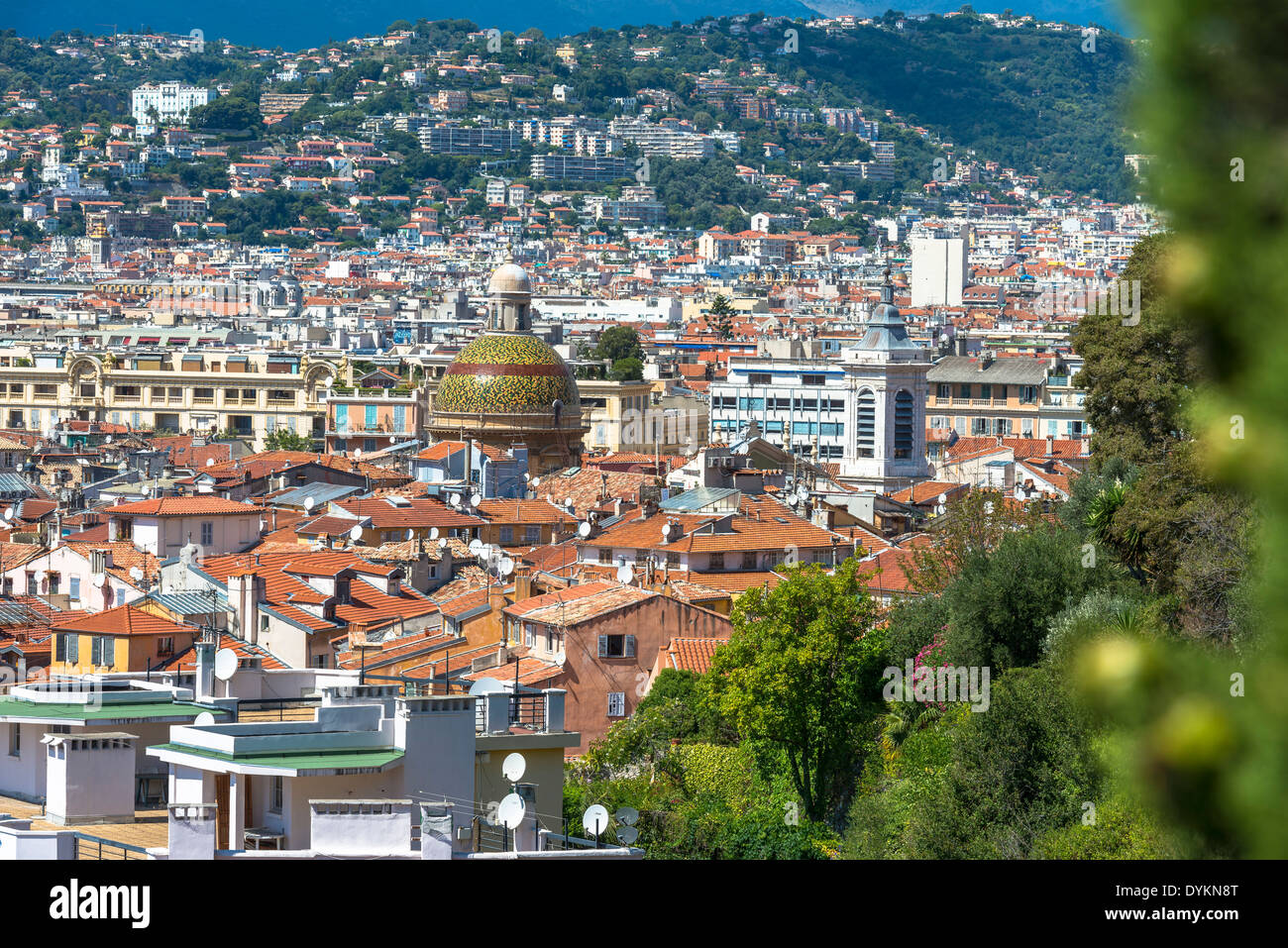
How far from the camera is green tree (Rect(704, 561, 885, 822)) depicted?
690 inches

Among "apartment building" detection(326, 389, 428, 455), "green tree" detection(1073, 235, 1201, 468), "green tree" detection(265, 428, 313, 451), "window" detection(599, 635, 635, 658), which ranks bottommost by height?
"green tree" detection(265, 428, 313, 451)

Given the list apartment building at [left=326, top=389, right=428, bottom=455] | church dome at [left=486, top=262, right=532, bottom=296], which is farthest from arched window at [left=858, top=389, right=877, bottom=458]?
apartment building at [left=326, top=389, right=428, bottom=455]

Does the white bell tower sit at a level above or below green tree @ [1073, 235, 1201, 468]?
below

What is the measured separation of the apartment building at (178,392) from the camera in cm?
6316

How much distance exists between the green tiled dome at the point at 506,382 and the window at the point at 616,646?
2399cm

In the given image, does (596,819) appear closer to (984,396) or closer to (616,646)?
(616,646)

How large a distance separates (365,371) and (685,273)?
105m

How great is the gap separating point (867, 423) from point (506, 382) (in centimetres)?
688

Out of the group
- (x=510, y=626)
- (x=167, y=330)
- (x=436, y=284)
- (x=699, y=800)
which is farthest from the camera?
(x=436, y=284)

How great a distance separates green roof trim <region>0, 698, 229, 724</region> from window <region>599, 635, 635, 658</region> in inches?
281

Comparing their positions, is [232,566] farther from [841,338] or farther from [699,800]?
[841,338]

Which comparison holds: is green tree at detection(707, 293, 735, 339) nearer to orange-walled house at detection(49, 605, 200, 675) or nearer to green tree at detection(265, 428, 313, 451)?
green tree at detection(265, 428, 313, 451)
